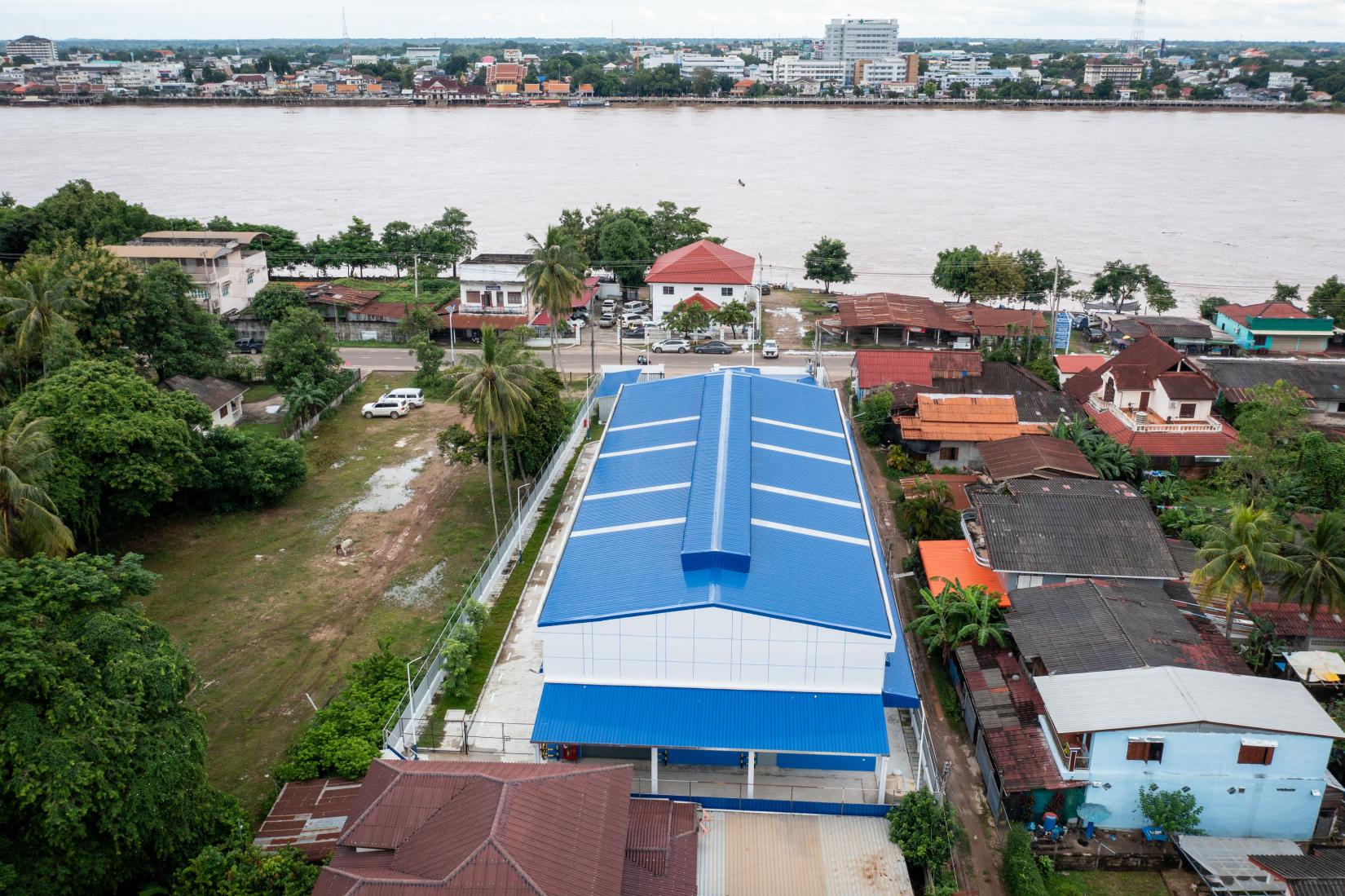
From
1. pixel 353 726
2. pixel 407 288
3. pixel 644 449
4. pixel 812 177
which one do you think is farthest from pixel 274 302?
pixel 812 177

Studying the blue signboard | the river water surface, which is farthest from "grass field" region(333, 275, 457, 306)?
the blue signboard

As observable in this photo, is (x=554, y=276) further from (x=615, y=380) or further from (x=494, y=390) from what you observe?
(x=494, y=390)

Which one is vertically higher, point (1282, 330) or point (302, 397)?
point (1282, 330)

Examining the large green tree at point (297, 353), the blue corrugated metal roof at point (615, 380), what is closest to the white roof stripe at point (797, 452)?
the blue corrugated metal roof at point (615, 380)

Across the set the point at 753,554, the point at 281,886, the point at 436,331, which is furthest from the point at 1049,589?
the point at 436,331

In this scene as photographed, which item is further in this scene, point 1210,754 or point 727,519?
point 727,519

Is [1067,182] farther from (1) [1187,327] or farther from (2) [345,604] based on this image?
(2) [345,604]

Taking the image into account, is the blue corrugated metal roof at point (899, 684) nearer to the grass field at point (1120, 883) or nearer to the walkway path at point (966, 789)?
the walkway path at point (966, 789)
